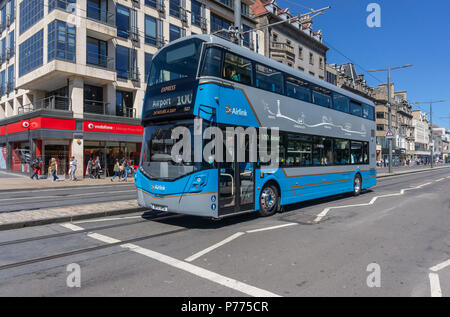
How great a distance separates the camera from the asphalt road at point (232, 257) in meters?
3.82

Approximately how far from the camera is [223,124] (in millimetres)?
7148

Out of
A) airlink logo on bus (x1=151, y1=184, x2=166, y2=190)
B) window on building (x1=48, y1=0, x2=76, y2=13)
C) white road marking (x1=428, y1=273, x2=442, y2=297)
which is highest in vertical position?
window on building (x1=48, y1=0, x2=76, y2=13)

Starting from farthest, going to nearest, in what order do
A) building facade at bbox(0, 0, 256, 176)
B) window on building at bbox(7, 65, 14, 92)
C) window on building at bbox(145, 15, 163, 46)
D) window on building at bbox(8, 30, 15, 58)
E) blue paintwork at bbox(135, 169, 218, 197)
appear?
window on building at bbox(7, 65, 14, 92), window on building at bbox(8, 30, 15, 58), window on building at bbox(145, 15, 163, 46), building facade at bbox(0, 0, 256, 176), blue paintwork at bbox(135, 169, 218, 197)

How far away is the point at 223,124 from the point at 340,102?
273 inches

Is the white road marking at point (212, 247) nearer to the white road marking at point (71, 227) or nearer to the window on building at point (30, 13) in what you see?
the white road marking at point (71, 227)

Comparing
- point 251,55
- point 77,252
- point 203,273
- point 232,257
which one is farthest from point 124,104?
point 203,273

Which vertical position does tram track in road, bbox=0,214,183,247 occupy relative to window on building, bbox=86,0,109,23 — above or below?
below

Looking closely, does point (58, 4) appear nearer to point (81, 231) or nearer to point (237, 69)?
point (237, 69)

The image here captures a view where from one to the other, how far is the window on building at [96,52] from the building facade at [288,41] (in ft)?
60.6

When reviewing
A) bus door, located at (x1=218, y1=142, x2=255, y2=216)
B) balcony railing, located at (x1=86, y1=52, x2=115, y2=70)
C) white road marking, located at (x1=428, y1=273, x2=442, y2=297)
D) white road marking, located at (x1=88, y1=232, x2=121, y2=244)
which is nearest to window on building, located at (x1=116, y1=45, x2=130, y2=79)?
balcony railing, located at (x1=86, y1=52, x2=115, y2=70)

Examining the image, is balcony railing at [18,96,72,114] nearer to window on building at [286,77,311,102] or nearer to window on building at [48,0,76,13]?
window on building at [48,0,76,13]

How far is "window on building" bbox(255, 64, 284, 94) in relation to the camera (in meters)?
8.31

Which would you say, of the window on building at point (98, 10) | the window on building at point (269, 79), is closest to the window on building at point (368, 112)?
the window on building at point (269, 79)

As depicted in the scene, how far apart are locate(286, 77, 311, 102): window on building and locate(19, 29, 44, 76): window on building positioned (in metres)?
21.7
